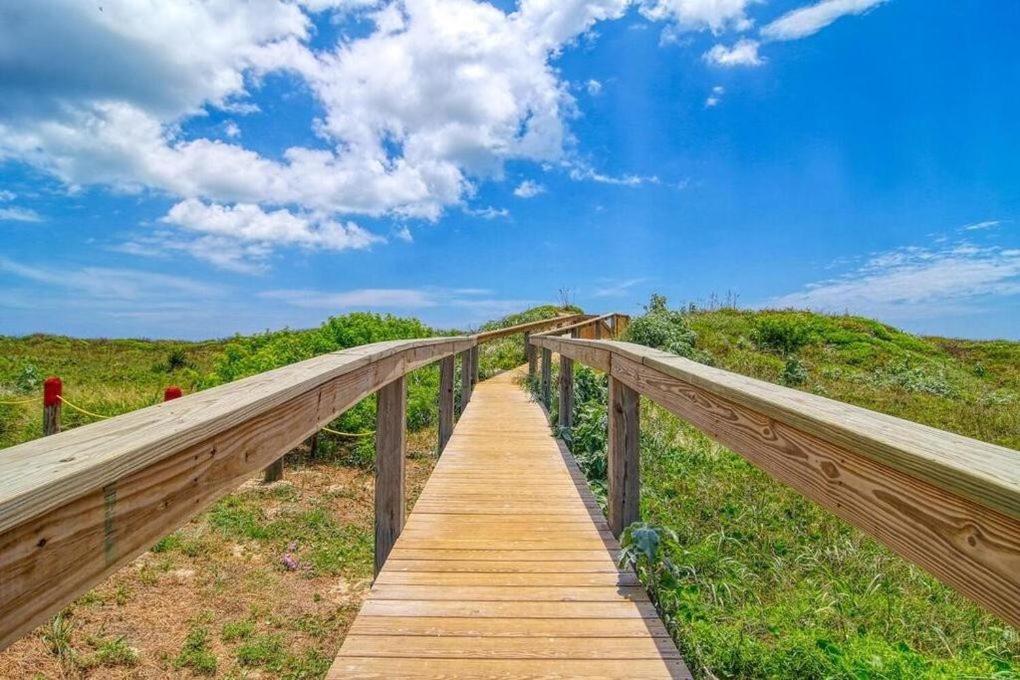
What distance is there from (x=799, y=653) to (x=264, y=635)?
324 centimetres

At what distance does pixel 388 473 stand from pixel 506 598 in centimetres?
98

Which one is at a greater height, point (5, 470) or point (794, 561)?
point (5, 470)

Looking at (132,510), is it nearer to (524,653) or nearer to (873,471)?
(873,471)

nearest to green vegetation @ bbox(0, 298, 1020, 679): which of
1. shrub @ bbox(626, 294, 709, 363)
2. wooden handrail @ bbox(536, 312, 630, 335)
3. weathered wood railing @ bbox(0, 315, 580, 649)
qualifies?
wooden handrail @ bbox(536, 312, 630, 335)

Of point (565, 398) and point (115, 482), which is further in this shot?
point (565, 398)

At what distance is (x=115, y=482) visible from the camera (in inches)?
37.4

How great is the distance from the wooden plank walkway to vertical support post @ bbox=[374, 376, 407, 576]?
0.33 feet

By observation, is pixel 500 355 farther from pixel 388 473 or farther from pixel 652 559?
pixel 652 559

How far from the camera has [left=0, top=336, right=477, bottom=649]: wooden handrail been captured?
30.6 inches

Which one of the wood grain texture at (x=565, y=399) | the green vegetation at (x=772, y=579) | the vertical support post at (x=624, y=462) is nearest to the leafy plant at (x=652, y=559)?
the green vegetation at (x=772, y=579)

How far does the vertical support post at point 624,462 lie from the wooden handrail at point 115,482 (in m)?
2.04

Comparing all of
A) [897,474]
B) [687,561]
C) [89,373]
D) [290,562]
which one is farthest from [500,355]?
[897,474]

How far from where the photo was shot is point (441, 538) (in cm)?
326

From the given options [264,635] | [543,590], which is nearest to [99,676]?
[264,635]
